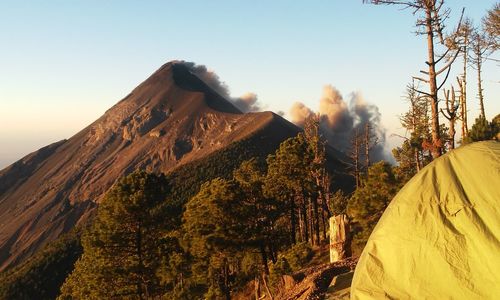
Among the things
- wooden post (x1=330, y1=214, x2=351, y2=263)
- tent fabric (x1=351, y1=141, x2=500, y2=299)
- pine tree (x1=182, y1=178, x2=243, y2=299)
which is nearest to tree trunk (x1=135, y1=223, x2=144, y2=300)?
pine tree (x1=182, y1=178, x2=243, y2=299)

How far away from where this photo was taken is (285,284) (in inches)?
762

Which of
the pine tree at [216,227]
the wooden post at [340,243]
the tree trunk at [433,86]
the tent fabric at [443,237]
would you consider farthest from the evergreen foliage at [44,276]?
the tent fabric at [443,237]

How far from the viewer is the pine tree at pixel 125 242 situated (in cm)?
2509

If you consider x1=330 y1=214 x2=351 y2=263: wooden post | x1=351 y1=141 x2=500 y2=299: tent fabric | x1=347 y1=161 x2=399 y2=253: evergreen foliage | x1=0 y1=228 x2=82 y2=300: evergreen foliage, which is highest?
x1=351 y1=141 x2=500 y2=299: tent fabric

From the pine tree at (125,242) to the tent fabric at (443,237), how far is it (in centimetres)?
1971

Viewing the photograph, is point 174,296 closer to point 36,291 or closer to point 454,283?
point 454,283

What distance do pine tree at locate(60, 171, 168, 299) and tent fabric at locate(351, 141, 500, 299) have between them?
19706 millimetres

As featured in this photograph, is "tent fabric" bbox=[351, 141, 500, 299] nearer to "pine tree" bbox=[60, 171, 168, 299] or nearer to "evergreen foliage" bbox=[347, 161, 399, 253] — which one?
"pine tree" bbox=[60, 171, 168, 299]

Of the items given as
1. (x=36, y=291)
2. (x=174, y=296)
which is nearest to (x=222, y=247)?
(x=174, y=296)

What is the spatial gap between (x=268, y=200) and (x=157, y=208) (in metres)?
12.9

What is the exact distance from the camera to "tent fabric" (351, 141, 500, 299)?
6.72 m

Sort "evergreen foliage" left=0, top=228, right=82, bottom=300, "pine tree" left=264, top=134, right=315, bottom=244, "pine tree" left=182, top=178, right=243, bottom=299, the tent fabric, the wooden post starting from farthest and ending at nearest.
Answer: "evergreen foliage" left=0, top=228, right=82, bottom=300
"pine tree" left=264, top=134, right=315, bottom=244
"pine tree" left=182, top=178, right=243, bottom=299
the wooden post
the tent fabric

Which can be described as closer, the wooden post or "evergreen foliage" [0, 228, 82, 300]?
the wooden post

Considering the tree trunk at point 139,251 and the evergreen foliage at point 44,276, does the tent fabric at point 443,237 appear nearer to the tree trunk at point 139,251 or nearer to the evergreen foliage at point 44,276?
the tree trunk at point 139,251
